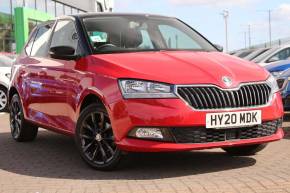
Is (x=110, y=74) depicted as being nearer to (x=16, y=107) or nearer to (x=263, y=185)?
(x=263, y=185)

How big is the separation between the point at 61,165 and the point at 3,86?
28.2ft

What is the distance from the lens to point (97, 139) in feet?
20.4

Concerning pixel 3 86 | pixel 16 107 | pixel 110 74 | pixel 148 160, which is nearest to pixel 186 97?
pixel 110 74

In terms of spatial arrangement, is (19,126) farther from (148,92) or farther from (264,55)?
(264,55)

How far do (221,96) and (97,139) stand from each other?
1.36 metres

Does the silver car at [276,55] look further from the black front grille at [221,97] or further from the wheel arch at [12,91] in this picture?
the black front grille at [221,97]

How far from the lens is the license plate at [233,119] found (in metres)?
5.69

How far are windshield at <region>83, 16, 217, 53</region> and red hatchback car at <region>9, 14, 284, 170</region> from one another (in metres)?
0.01

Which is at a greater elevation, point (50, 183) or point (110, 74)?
point (110, 74)

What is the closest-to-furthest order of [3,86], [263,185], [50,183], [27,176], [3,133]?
1. [263,185]
2. [50,183]
3. [27,176]
4. [3,133]
5. [3,86]

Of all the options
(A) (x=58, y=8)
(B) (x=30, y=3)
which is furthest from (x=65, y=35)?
(A) (x=58, y=8)

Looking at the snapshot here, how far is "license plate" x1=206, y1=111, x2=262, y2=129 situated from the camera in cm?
569

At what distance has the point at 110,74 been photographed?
5918 millimetres

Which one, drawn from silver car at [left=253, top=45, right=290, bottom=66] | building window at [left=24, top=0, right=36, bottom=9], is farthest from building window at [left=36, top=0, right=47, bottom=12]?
silver car at [left=253, top=45, right=290, bottom=66]
